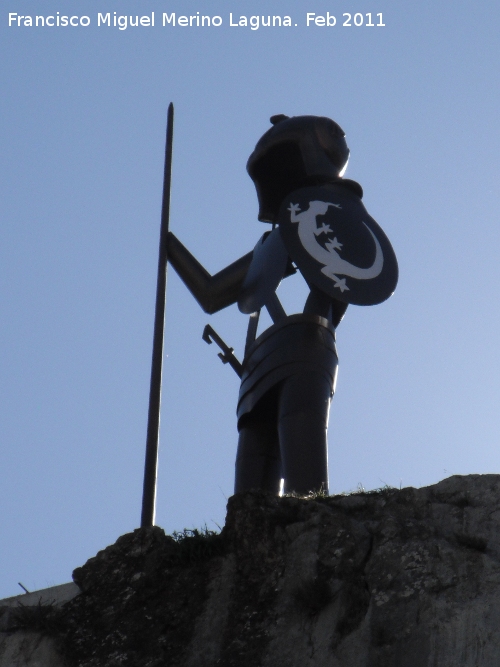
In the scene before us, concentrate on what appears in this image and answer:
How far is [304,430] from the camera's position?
7656 millimetres

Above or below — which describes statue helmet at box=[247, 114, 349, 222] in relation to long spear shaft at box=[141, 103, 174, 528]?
above

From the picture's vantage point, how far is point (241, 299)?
29.9 ft

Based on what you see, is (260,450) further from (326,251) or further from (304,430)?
(326,251)

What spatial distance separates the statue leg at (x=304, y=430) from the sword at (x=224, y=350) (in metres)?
0.67

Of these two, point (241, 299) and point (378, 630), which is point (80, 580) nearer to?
point (378, 630)

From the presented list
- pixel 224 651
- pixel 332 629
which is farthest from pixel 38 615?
pixel 332 629

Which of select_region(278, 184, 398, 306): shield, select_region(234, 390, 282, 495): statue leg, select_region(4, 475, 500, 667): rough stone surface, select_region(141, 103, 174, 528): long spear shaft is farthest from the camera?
select_region(234, 390, 282, 495): statue leg

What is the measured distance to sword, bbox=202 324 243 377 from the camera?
8.57 m

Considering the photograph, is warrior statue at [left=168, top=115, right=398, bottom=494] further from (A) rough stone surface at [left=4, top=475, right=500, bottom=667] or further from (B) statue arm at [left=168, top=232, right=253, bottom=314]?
(A) rough stone surface at [left=4, top=475, right=500, bottom=667]

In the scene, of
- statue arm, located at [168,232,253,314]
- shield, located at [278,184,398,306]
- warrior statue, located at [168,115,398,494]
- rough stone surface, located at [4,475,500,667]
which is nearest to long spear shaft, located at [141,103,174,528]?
statue arm, located at [168,232,253,314]

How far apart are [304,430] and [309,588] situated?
7.17ft

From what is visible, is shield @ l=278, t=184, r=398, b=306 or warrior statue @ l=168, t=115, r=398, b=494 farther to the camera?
shield @ l=278, t=184, r=398, b=306

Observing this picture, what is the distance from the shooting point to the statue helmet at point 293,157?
9.02 m

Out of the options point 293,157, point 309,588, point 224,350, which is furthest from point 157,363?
point 309,588
